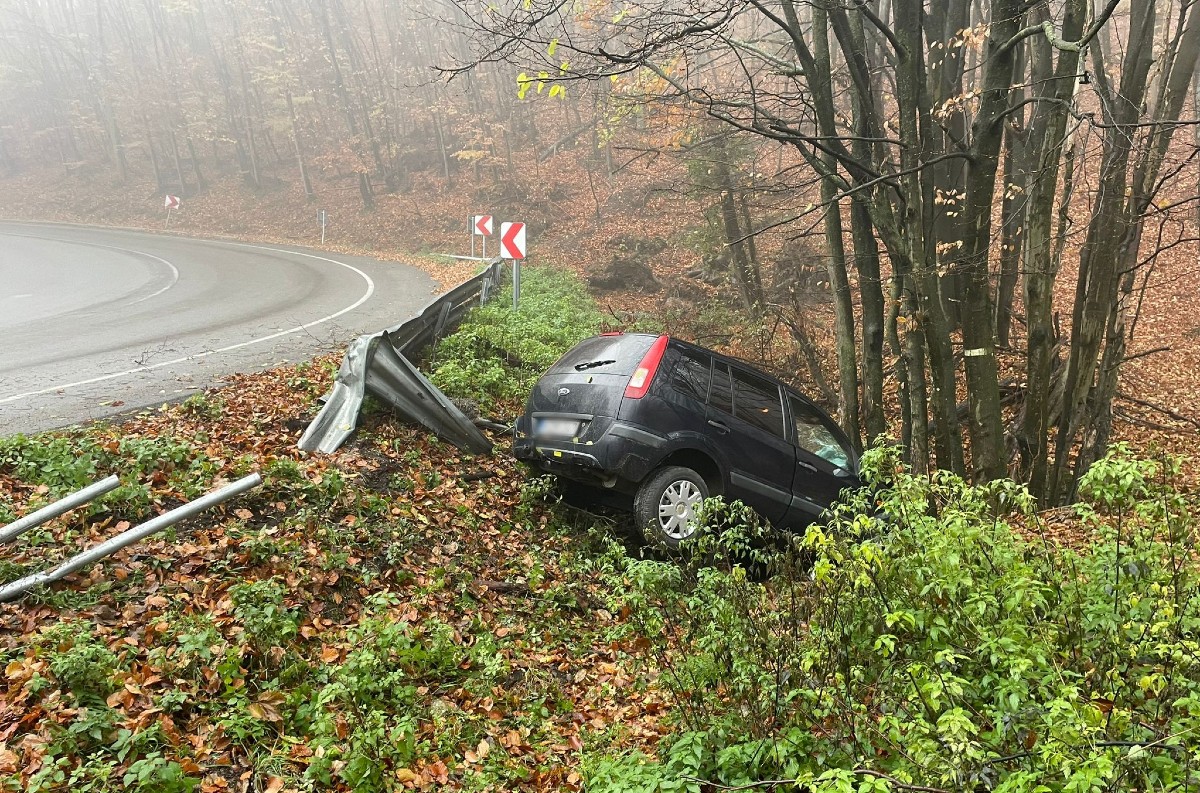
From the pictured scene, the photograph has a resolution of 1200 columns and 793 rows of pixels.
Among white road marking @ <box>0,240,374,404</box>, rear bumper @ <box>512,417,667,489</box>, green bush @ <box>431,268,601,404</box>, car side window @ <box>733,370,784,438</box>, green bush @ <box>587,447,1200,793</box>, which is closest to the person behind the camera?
green bush @ <box>587,447,1200,793</box>

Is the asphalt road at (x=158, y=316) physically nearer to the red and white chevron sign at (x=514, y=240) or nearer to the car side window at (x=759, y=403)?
the red and white chevron sign at (x=514, y=240)

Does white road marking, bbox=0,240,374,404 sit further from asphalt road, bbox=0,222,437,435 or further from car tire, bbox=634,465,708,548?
car tire, bbox=634,465,708,548

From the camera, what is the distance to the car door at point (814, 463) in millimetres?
7234

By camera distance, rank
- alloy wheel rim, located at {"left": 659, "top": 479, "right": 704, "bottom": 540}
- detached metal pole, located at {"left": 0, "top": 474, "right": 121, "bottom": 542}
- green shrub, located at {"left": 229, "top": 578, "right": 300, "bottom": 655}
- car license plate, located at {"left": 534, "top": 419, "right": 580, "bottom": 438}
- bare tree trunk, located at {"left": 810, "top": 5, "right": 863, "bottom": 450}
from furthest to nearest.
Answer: bare tree trunk, located at {"left": 810, "top": 5, "right": 863, "bottom": 450} < car license plate, located at {"left": 534, "top": 419, "right": 580, "bottom": 438} < alloy wheel rim, located at {"left": 659, "top": 479, "right": 704, "bottom": 540} < green shrub, located at {"left": 229, "top": 578, "right": 300, "bottom": 655} < detached metal pole, located at {"left": 0, "top": 474, "right": 121, "bottom": 542}

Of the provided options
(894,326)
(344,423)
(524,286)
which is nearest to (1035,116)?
(894,326)

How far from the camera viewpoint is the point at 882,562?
358 cm

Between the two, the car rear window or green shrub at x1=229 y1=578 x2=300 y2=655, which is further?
the car rear window

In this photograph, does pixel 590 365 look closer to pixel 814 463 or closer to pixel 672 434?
pixel 672 434

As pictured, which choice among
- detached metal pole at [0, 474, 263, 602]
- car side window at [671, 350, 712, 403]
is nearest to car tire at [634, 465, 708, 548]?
car side window at [671, 350, 712, 403]

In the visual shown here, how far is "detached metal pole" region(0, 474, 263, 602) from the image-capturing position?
4129mm

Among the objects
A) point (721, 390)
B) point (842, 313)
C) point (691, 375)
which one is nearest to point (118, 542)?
point (691, 375)

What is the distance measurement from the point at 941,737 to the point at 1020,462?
842 cm

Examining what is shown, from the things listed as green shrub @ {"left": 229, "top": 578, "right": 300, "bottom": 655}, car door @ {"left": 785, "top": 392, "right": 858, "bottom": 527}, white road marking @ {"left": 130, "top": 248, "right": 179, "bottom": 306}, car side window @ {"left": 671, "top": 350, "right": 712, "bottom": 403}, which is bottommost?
car door @ {"left": 785, "top": 392, "right": 858, "bottom": 527}

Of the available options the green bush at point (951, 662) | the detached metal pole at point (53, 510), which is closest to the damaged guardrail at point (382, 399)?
the detached metal pole at point (53, 510)
